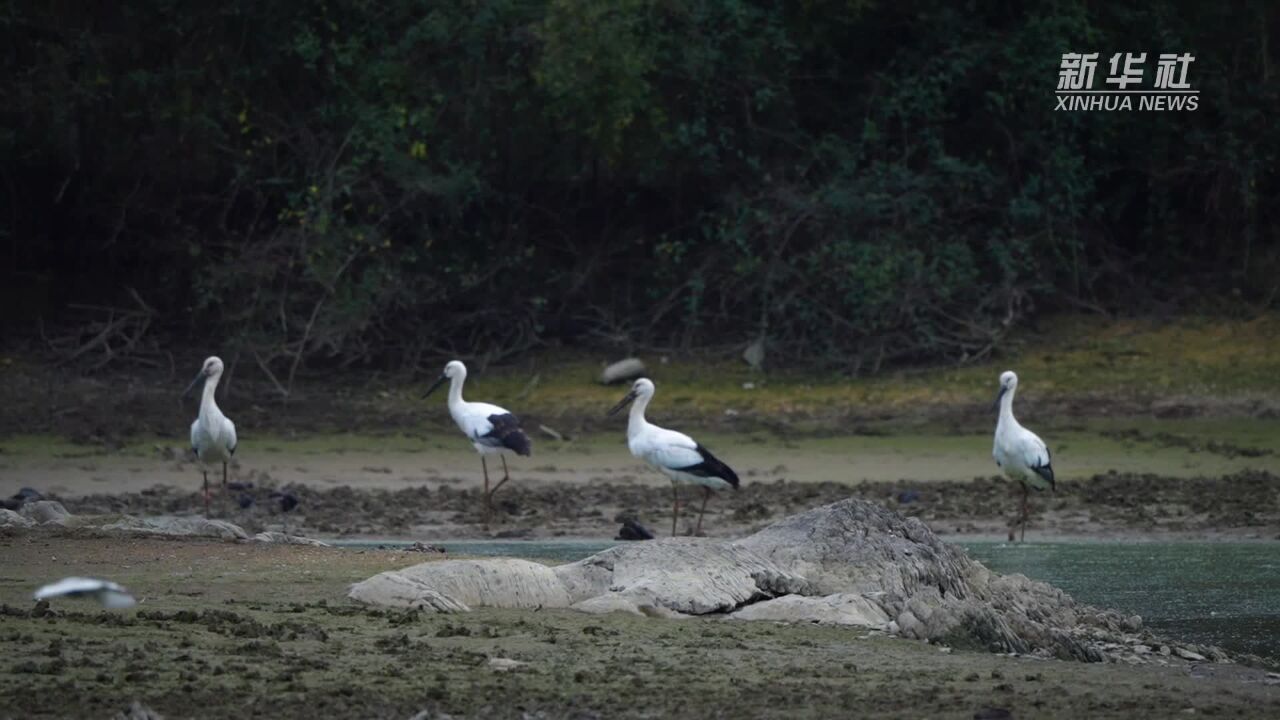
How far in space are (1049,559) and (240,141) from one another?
10.6 m

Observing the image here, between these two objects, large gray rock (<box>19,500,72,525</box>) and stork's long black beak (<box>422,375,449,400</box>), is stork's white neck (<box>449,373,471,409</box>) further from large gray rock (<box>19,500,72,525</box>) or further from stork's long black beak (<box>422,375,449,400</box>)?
large gray rock (<box>19,500,72,525</box>)

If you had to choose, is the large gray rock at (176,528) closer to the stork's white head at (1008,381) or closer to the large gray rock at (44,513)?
the large gray rock at (44,513)

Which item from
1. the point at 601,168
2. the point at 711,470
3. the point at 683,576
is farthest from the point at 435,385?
the point at 683,576

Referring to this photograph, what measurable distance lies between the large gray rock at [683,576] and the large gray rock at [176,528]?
99.2 inches

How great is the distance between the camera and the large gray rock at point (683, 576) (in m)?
7.91

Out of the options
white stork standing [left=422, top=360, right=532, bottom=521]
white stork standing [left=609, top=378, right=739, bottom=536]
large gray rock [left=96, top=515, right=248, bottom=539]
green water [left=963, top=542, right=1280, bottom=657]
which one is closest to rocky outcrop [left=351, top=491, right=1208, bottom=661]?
green water [left=963, top=542, right=1280, bottom=657]

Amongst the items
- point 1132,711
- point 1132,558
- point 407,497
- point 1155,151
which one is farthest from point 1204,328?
point 1132,711

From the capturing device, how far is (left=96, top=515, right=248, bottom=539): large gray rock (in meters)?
9.85

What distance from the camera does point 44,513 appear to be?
34.7ft

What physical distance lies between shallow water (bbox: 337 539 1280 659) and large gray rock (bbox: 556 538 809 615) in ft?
6.28

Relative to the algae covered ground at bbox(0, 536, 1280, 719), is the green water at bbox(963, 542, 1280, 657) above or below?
below

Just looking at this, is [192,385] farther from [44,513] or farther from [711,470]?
[711,470]

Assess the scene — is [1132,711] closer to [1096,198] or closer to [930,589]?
[930,589]

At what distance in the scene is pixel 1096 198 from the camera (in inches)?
762
